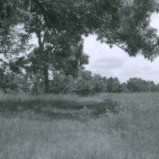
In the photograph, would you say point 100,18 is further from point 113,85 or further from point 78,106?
point 113,85

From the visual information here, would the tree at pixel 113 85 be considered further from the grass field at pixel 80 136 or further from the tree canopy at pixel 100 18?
the grass field at pixel 80 136

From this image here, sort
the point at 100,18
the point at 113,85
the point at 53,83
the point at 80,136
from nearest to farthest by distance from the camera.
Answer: the point at 80,136 < the point at 100,18 < the point at 53,83 < the point at 113,85

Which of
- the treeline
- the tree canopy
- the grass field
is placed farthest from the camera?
the treeline

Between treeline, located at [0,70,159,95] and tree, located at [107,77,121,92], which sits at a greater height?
tree, located at [107,77,121,92]

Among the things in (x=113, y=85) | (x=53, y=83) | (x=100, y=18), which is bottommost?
(x=53, y=83)

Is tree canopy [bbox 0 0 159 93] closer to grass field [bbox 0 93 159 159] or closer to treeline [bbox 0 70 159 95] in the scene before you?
grass field [bbox 0 93 159 159]

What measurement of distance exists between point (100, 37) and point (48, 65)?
15.6 metres

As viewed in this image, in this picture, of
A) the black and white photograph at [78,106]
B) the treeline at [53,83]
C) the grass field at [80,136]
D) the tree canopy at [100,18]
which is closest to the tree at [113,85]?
the treeline at [53,83]

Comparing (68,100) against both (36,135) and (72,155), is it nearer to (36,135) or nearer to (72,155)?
(36,135)

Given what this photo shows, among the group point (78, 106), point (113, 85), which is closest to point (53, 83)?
point (78, 106)

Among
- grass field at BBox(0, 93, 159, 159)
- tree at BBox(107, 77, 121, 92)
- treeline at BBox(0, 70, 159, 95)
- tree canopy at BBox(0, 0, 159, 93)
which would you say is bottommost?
grass field at BBox(0, 93, 159, 159)

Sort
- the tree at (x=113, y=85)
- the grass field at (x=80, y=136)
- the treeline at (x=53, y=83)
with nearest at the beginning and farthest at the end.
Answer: the grass field at (x=80, y=136)
the treeline at (x=53, y=83)
the tree at (x=113, y=85)

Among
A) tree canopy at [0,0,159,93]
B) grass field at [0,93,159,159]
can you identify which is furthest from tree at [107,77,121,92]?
grass field at [0,93,159,159]

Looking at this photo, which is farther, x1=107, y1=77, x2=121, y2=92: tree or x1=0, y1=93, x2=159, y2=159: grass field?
x1=107, y1=77, x2=121, y2=92: tree
